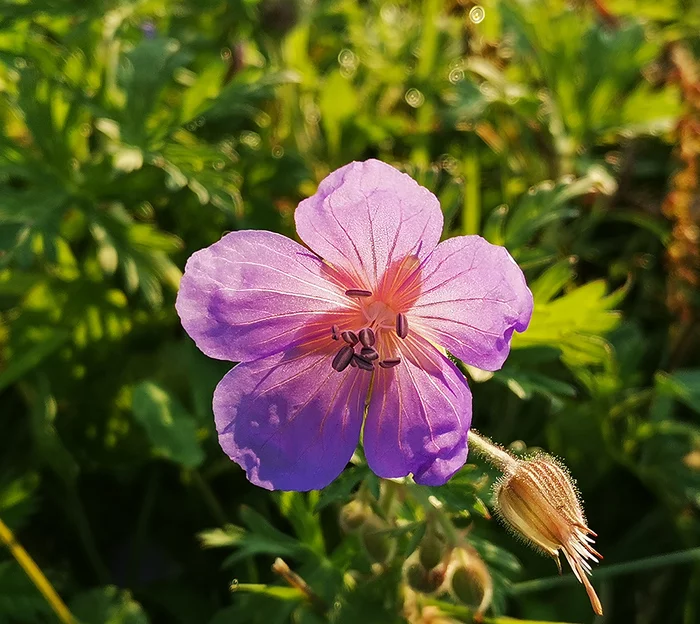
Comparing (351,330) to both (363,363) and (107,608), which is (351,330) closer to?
(363,363)

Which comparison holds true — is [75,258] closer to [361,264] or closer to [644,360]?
[361,264]

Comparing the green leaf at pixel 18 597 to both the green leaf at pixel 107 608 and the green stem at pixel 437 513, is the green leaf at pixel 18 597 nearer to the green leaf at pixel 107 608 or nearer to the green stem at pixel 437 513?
the green leaf at pixel 107 608

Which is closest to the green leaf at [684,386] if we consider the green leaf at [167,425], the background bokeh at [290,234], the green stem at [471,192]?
the background bokeh at [290,234]

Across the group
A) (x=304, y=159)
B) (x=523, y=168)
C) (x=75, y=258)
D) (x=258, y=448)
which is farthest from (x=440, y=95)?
(x=258, y=448)

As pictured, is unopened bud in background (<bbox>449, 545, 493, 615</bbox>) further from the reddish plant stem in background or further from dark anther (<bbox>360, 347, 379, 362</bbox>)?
the reddish plant stem in background

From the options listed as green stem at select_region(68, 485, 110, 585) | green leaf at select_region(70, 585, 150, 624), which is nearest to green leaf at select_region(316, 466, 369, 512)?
green leaf at select_region(70, 585, 150, 624)

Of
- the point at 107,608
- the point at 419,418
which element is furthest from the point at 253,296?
the point at 107,608
